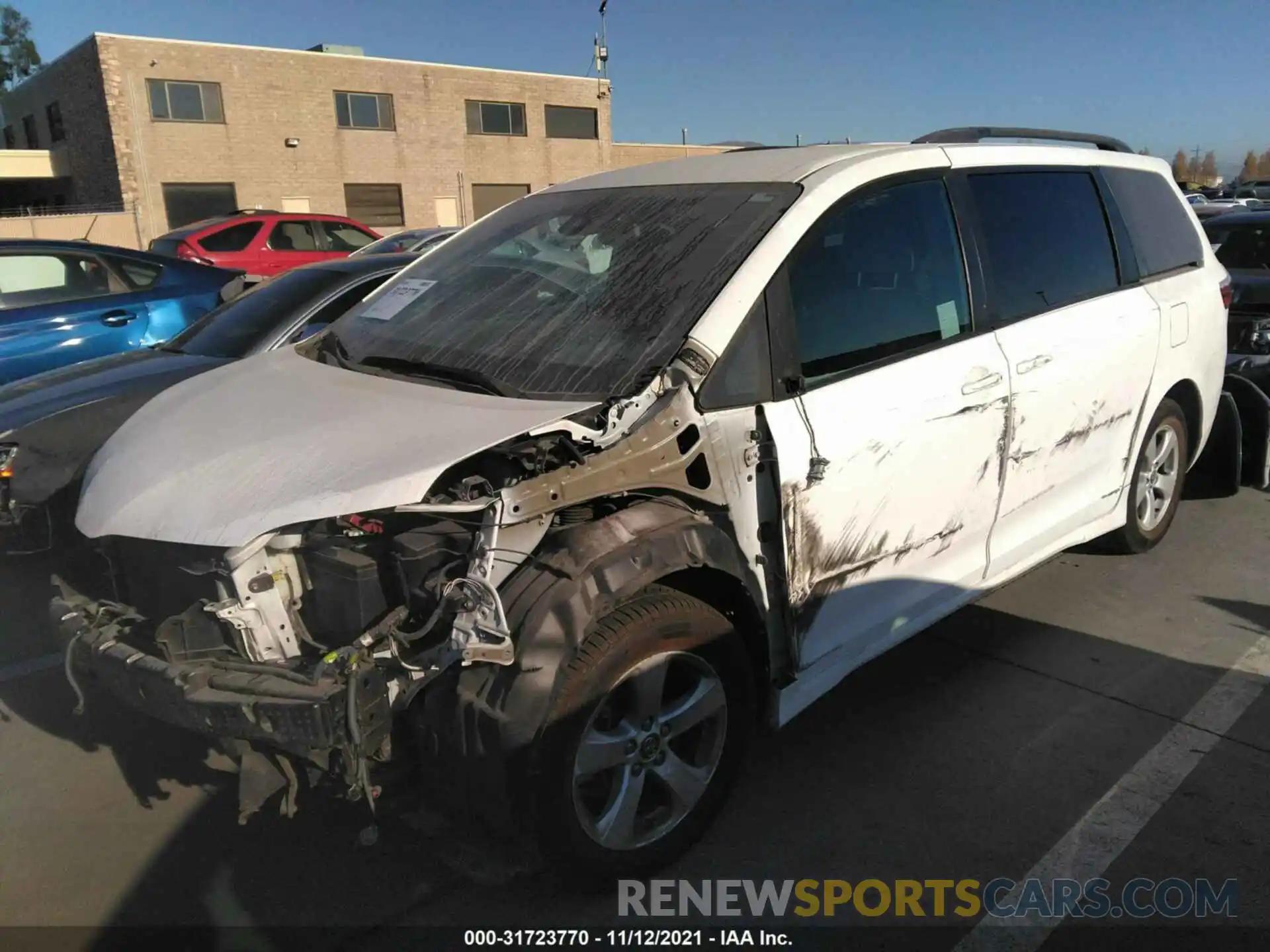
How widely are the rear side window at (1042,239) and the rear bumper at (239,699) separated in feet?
8.33

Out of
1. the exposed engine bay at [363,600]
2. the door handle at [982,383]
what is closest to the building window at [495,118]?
the door handle at [982,383]

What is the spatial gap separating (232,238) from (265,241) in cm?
49

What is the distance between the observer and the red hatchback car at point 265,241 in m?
14.6

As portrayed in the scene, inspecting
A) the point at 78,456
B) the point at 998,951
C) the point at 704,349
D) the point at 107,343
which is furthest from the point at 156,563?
the point at 107,343

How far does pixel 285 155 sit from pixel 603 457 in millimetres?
31091

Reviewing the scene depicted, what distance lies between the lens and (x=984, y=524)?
3.41 m

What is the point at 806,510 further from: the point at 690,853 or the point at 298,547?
the point at 298,547

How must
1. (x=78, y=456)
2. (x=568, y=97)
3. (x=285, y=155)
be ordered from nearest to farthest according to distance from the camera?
1. (x=78, y=456)
2. (x=285, y=155)
3. (x=568, y=97)

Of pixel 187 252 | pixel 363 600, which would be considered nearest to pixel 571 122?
pixel 187 252

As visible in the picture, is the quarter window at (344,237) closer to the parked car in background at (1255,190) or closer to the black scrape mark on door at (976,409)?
the black scrape mark on door at (976,409)

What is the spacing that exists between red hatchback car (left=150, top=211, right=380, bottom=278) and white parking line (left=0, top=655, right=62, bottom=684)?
11.0 metres

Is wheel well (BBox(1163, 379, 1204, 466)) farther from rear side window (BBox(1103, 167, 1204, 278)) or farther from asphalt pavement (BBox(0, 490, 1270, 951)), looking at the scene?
asphalt pavement (BBox(0, 490, 1270, 951))

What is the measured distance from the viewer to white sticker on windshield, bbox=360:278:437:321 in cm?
346

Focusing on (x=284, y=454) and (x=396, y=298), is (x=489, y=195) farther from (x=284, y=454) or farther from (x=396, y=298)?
(x=284, y=454)
